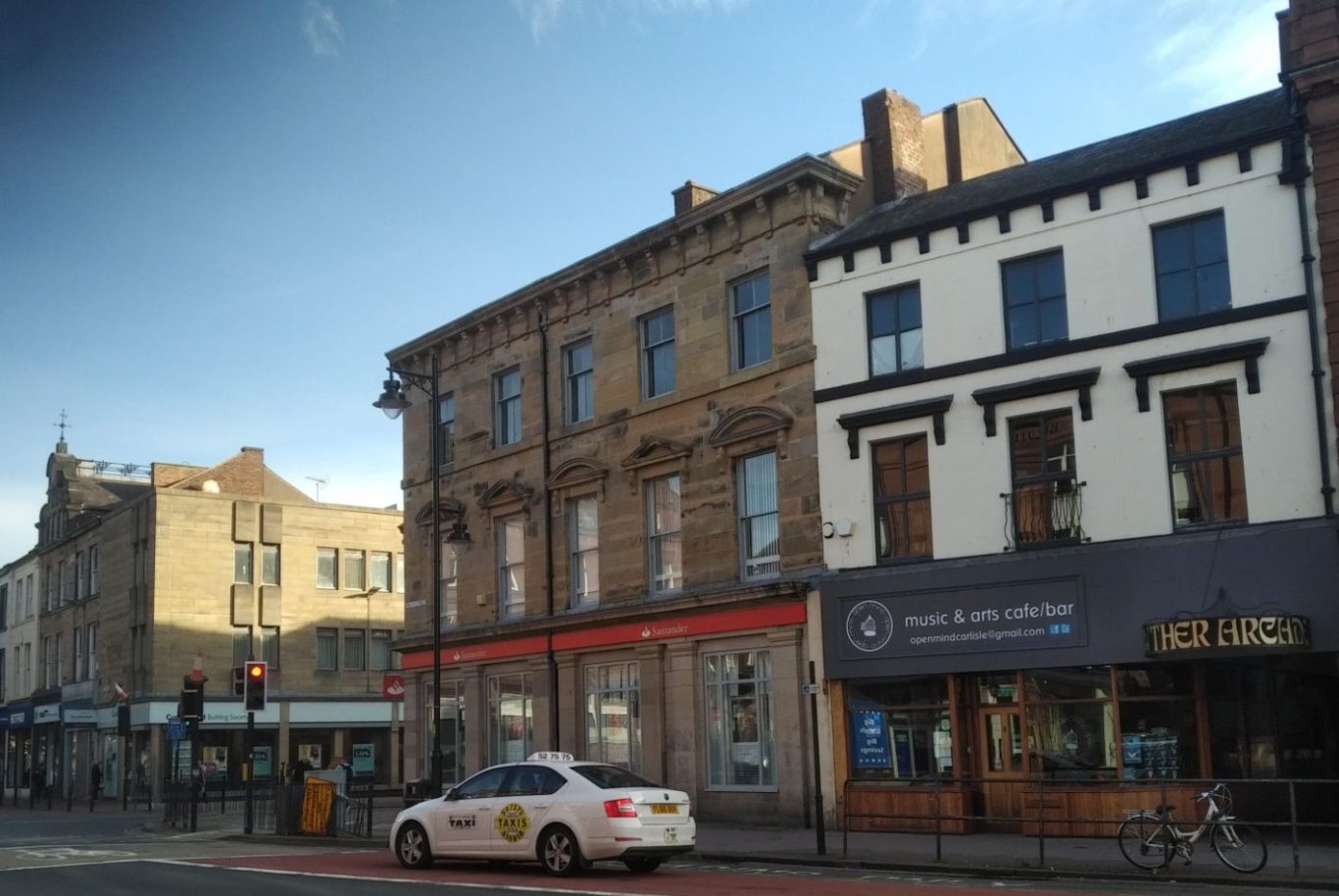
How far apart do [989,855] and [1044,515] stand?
5747 millimetres

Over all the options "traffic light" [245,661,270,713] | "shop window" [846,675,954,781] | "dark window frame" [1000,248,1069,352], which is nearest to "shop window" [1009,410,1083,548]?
"dark window frame" [1000,248,1069,352]

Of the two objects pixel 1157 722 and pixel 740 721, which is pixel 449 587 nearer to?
pixel 740 721

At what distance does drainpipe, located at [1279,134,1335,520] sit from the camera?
19.1 metres

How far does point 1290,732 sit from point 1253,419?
14.3ft

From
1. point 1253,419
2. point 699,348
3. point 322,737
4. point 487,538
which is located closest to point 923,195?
point 699,348

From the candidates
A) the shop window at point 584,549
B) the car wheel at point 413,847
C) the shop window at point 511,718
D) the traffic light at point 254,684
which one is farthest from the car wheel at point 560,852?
the shop window at point 511,718

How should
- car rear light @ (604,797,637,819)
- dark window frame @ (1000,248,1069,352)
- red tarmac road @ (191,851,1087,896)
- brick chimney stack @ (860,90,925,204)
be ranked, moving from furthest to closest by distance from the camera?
brick chimney stack @ (860,90,925,204)
dark window frame @ (1000,248,1069,352)
car rear light @ (604,797,637,819)
red tarmac road @ (191,851,1087,896)

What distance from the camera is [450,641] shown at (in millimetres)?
33000

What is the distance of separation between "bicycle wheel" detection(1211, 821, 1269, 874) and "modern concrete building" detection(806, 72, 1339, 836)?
134 cm

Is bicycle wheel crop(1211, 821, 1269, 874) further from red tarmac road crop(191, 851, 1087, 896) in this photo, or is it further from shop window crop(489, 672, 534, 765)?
shop window crop(489, 672, 534, 765)

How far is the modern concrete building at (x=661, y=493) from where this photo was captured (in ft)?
83.5

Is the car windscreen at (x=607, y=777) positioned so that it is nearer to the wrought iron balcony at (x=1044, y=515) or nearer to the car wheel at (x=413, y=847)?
the car wheel at (x=413, y=847)

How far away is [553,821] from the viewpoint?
57.9ft

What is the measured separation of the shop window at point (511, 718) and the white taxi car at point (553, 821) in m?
11.5
